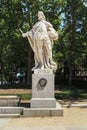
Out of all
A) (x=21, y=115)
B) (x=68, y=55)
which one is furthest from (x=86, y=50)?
(x=21, y=115)

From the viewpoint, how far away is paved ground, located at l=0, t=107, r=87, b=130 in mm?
10323

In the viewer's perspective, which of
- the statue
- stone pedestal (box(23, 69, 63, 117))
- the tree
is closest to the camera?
stone pedestal (box(23, 69, 63, 117))

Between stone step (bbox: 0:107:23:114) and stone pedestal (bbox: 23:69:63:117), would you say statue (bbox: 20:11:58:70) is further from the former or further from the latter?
stone step (bbox: 0:107:23:114)

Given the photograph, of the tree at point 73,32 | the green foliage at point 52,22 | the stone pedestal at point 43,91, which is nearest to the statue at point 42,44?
the stone pedestal at point 43,91

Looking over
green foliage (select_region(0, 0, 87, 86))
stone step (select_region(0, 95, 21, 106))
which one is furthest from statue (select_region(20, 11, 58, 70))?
green foliage (select_region(0, 0, 87, 86))

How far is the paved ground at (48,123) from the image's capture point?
10323 millimetres

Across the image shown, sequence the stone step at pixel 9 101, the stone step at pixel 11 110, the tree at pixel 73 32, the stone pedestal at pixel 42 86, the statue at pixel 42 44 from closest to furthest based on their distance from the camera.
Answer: the stone step at pixel 11 110 < the stone pedestal at pixel 42 86 < the statue at pixel 42 44 < the stone step at pixel 9 101 < the tree at pixel 73 32

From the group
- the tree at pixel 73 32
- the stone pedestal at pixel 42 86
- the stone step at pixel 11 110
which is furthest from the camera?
the tree at pixel 73 32

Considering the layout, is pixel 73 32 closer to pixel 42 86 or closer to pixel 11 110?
pixel 42 86

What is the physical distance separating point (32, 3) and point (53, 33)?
1697 centimetres

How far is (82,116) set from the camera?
1281cm

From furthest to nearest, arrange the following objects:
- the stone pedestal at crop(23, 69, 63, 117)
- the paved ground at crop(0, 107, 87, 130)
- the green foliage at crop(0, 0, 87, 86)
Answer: the green foliage at crop(0, 0, 87, 86) → the stone pedestal at crop(23, 69, 63, 117) → the paved ground at crop(0, 107, 87, 130)

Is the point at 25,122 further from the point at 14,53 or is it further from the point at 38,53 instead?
the point at 14,53

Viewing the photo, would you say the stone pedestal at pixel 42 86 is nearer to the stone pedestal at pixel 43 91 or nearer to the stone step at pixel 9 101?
the stone pedestal at pixel 43 91
